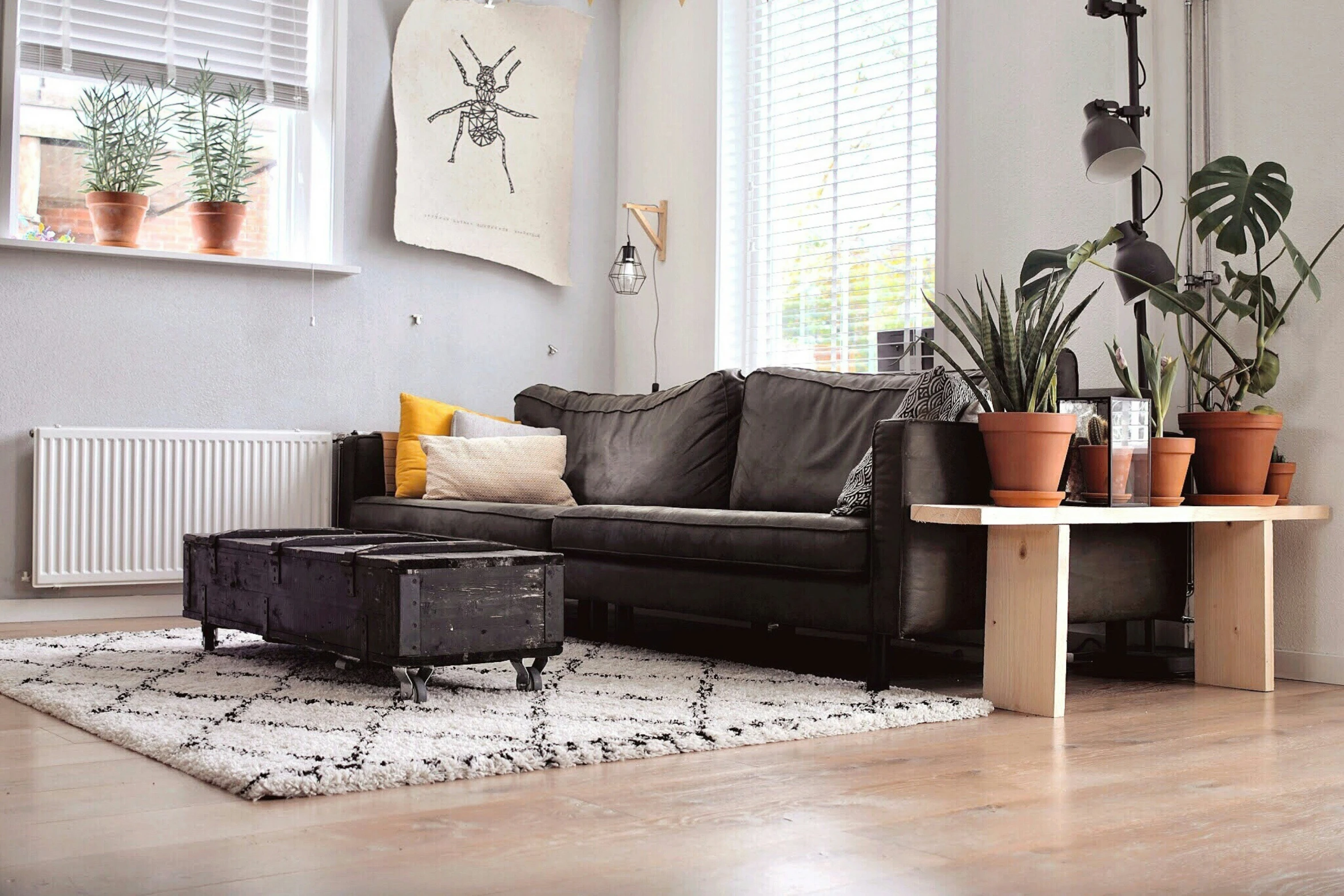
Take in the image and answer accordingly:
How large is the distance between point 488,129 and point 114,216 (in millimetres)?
1593

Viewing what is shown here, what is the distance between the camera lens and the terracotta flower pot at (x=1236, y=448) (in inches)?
135

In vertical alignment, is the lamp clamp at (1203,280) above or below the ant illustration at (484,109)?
below

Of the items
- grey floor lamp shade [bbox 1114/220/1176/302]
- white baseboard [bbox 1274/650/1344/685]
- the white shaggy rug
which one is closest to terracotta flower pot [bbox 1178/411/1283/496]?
grey floor lamp shade [bbox 1114/220/1176/302]

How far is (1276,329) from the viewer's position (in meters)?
3.62

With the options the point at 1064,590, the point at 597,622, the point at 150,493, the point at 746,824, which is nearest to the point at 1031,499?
the point at 1064,590

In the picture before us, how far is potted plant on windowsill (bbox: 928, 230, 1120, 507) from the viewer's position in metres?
3.07

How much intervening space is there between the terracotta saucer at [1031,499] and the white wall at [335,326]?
10.3ft

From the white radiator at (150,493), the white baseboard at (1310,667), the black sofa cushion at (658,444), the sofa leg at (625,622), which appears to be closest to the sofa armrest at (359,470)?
the white radiator at (150,493)

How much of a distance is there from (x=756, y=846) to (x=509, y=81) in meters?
4.61

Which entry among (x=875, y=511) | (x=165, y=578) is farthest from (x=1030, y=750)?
(x=165, y=578)

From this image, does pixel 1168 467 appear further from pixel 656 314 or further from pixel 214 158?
pixel 214 158

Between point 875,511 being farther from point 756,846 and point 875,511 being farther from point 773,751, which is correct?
point 756,846

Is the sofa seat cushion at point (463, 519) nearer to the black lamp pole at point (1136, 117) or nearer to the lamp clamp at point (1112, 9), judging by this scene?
the black lamp pole at point (1136, 117)

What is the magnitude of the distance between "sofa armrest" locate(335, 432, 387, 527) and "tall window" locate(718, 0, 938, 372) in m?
1.46
